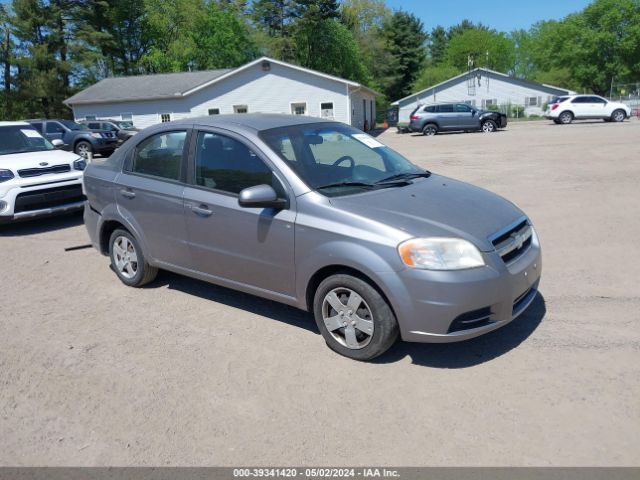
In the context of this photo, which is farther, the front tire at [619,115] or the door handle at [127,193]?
the front tire at [619,115]

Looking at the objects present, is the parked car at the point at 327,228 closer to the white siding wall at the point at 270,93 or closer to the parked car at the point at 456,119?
the parked car at the point at 456,119

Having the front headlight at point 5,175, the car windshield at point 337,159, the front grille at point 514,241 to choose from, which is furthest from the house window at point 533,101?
the front grille at point 514,241

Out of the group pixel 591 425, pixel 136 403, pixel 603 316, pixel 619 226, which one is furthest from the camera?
pixel 619 226

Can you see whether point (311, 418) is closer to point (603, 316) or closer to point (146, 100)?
point (603, 316)

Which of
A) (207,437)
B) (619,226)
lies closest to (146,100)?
Result: (619,226)

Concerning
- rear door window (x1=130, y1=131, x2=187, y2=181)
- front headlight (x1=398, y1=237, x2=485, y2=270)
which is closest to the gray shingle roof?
rear door window (x1=130, y1=131, x2=187, y2=181)

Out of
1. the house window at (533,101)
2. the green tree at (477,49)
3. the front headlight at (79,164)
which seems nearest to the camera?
the front headlight at (79,164)

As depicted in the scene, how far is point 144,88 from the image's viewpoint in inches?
1549

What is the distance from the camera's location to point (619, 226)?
7.35 metres

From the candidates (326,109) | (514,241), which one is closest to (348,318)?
(514,241)

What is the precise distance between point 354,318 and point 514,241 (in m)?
1.30

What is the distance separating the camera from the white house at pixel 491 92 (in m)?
51.0

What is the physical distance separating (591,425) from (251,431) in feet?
6.41

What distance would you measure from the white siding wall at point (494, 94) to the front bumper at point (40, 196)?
48.0 m
